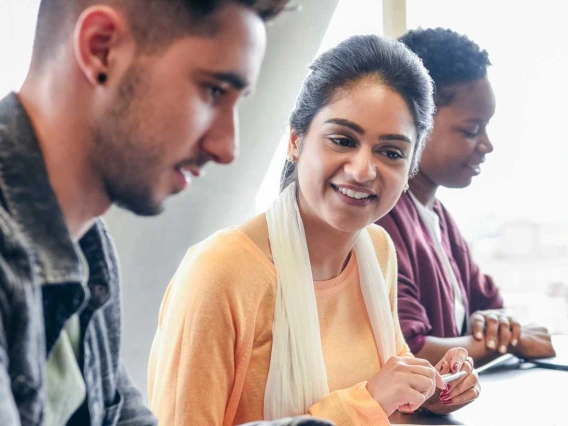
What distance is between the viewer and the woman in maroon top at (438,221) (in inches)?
56.4

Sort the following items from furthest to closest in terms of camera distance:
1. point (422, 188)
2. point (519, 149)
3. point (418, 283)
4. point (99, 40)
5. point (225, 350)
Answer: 1. point (519, 149)
2. point (422, 188)
3. point (418, 283)
4. point (225, 350)
5. point (99, 40)

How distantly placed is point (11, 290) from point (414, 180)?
1.21 meters

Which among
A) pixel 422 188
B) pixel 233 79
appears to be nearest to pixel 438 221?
pixel 422 188

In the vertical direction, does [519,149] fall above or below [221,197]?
above

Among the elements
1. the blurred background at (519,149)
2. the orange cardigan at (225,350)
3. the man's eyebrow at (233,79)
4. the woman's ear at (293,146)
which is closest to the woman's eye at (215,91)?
the man's eyebrow at (233,79)

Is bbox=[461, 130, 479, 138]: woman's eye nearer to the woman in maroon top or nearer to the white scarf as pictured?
the woman in maroon top

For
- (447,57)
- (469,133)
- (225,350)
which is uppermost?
(447,57)

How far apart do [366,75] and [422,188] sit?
560 mm

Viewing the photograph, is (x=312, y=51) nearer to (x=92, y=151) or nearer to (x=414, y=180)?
(x=414, y=180)

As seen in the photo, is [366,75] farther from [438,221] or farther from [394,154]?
[438,221]

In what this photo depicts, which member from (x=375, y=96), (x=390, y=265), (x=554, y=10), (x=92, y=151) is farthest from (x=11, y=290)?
(x=554, y=10)

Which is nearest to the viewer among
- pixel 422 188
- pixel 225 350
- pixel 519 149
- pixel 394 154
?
pixel 225 350

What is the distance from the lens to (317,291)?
3.74 ft

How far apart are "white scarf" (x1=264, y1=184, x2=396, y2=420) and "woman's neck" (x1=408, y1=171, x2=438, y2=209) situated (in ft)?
1.59
